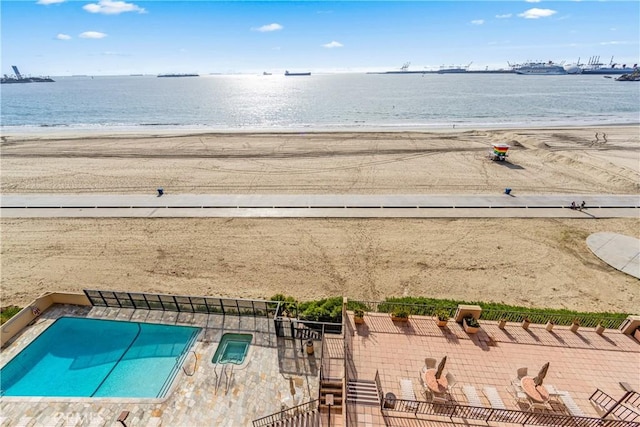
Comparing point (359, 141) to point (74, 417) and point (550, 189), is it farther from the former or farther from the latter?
point (74, 417)

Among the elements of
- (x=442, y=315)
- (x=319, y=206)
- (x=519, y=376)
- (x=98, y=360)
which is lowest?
(x=98, y=360)

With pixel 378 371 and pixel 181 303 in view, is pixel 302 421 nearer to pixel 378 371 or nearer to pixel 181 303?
pixel 378 371

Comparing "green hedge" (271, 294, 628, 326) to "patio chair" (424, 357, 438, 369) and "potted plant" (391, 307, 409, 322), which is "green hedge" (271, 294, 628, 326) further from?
"patio chair" (424, 357, 438, 369)

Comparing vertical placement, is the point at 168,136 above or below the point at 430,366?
above

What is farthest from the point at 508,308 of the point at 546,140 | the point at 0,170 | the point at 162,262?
the point at 0,170

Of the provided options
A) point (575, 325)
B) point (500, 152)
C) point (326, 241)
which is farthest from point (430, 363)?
point (500, 152)

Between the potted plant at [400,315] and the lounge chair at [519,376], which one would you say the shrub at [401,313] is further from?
the lounge chair at [519,376]
